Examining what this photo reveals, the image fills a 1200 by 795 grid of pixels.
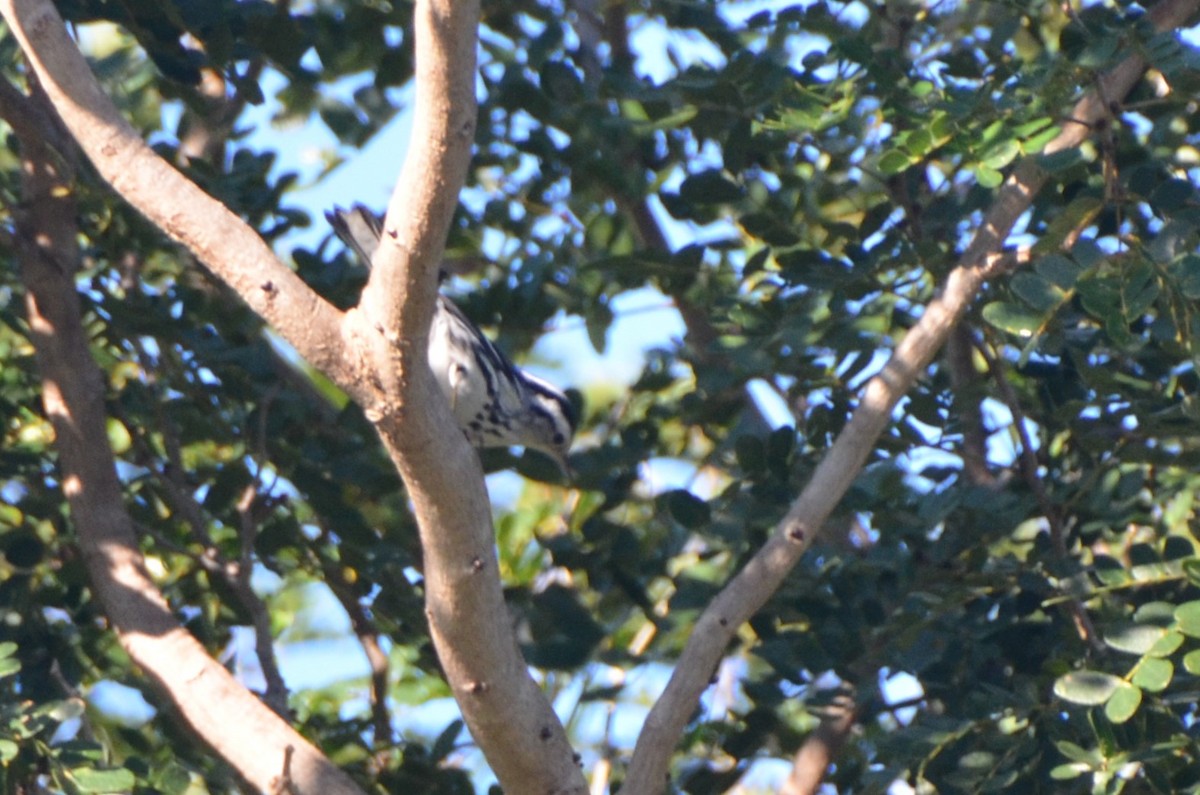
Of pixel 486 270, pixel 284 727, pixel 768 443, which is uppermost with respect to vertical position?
pixel 486 270

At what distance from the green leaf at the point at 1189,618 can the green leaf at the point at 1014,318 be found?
53 cm

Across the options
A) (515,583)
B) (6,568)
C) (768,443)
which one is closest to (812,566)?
(768,443)

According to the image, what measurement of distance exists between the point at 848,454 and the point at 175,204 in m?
1.26

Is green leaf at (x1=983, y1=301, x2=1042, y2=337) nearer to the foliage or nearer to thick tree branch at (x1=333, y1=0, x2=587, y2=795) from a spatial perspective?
the foliage

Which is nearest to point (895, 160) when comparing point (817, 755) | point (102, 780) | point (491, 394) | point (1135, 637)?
point (1135, 637)

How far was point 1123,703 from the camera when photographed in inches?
110

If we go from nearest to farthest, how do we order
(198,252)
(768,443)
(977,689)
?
(198,252)
(977,689)
(768,443)

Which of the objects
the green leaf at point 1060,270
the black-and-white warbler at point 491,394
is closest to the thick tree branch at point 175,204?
the green leaf at point 1060,270

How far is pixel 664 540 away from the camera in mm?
4031

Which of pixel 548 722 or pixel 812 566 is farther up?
pixel 812 566

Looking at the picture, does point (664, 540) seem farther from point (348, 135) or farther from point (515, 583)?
point (348, 135)

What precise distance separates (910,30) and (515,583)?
1.73 meters

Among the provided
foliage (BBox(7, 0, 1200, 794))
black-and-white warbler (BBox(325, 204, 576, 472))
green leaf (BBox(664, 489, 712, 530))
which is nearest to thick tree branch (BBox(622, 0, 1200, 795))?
foliage (BBox(7, 0, 1200, 794))

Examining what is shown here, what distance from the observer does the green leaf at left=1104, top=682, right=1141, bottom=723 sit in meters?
2.78
